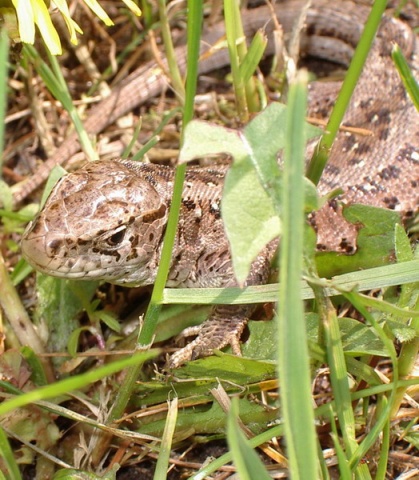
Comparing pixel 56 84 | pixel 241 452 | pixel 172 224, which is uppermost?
pixel 56 84

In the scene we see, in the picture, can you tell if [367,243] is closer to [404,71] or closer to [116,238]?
[404,71]

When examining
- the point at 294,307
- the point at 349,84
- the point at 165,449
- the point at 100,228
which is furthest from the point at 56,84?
the point at 294,307

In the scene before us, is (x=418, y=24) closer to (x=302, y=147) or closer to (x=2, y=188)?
(x=2, y=188)

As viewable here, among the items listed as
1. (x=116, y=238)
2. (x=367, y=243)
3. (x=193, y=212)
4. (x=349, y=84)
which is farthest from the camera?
(x=193, y=212)

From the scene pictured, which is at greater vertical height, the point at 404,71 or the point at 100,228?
the point at 404,71

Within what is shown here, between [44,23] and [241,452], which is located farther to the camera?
[44,23]

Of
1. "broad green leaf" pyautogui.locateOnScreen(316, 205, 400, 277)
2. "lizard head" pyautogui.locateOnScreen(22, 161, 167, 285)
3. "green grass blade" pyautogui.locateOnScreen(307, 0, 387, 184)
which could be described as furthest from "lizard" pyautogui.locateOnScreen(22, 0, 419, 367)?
"green grass blade" pyautogui.locateOnScreen(307, 0, 387, 184)

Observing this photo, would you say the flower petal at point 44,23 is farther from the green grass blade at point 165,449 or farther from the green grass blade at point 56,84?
the green grass blade at point 165,449
